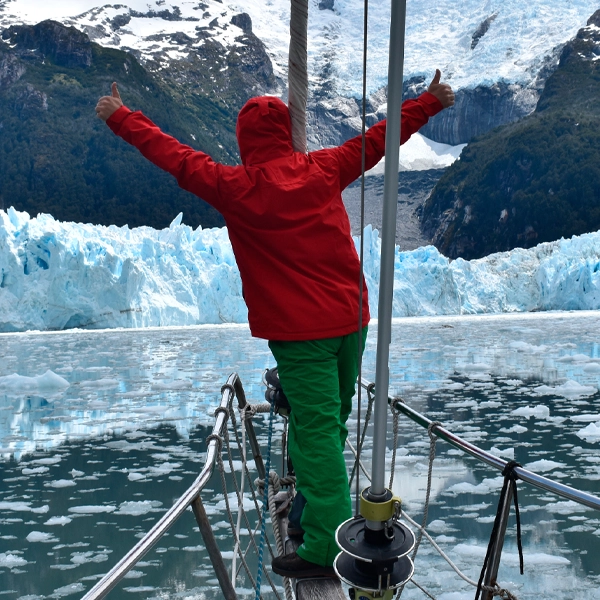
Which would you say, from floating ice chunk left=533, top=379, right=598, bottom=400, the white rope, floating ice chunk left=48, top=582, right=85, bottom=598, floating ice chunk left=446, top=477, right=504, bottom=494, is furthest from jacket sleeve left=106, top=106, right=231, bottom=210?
floating ice chunk left=533, top=379, right=598, bottom=400

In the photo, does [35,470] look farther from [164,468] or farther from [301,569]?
[301,569]

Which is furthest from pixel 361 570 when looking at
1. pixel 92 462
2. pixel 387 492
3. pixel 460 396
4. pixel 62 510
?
pixel 460 396

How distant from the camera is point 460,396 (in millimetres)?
6754

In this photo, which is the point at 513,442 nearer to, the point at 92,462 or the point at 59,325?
the point at 92,462

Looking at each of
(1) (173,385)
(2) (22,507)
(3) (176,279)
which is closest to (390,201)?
(2) (22,507)

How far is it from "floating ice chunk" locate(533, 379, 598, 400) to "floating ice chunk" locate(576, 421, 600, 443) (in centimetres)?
166

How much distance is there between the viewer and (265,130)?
140 centimetres

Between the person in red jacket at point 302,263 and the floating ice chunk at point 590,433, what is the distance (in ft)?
13.0

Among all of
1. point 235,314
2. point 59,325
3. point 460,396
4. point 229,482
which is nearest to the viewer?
point 229,482

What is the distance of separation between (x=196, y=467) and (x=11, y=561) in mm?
1501

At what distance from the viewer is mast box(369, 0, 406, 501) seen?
883 millimetres

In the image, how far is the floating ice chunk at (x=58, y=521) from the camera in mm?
3331

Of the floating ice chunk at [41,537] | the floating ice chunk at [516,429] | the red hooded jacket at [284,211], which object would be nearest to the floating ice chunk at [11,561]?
the floating ice chunk at [41,537]

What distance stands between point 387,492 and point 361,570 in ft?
0.39
